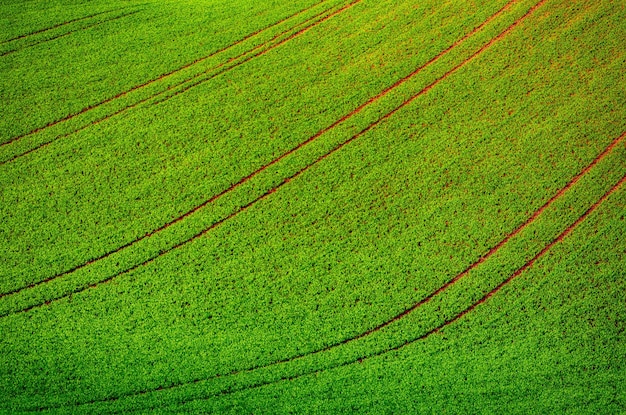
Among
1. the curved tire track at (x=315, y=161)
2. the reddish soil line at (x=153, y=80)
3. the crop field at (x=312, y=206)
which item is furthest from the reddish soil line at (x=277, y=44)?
the curved tire track at (x=315, y=161)

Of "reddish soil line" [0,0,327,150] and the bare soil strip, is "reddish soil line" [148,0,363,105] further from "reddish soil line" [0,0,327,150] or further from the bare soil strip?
the bare soil strip

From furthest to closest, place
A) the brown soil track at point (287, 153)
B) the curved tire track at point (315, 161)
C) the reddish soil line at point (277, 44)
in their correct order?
the reddish soil line at point (277, 44), the brown soil track at point (287, 153), the curved tire track at point (315, 161)

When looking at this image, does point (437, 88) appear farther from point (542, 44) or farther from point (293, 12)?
point (293, 12)

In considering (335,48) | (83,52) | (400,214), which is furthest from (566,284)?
(83,52)

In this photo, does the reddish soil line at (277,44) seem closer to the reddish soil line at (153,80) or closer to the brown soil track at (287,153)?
the reddish soil line at (153,80)

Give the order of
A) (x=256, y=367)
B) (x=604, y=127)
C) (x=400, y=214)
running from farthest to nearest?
(x=604, y=127) → (x=400, y=214) → (x=256, y=367)

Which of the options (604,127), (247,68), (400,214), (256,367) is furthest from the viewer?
(247,68)

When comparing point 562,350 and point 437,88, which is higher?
point 437,88

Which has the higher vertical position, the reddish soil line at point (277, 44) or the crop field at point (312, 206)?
the reddish soil line at point (277, 44)
